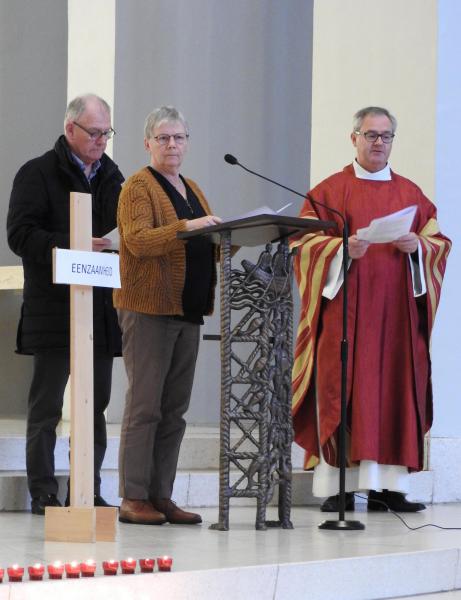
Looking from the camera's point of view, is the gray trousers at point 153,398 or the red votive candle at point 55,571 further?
→ the gray trousers at point 153,398

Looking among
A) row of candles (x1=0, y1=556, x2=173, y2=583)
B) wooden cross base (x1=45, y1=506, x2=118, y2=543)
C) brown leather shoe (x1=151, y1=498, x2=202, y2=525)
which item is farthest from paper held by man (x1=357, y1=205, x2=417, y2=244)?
row of candles (x1=0, y1=556, x2=173, y2=583)

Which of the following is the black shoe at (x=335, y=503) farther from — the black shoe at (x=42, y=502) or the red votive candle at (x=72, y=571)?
the red votive candle at (x=72, y=571)

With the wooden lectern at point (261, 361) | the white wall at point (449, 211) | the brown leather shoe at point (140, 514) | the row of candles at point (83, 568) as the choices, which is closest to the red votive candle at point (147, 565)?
the row of candles at point (83, 568)

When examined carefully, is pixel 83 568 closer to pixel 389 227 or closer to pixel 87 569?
pixel 87 569

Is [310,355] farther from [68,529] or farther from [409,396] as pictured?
[68,529]

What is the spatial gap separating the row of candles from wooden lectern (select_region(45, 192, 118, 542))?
0.54 metres

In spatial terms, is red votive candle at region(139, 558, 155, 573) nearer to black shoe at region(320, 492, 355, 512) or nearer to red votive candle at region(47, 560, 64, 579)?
red votive candle at region(47, 560, 64, 579)

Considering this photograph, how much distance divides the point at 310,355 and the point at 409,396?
18.8 inches

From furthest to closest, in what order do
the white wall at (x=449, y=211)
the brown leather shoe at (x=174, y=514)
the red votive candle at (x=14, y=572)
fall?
the white wall at (x=449, y=211) < the brown leather shoe at (x=174, y=514) < the red votive candle at (x=14, y=572)

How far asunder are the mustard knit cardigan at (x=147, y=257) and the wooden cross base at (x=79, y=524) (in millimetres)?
829

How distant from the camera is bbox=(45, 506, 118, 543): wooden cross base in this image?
390cm

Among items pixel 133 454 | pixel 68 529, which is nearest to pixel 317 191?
pixel 133 454

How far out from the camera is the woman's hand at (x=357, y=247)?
4930 millimetres

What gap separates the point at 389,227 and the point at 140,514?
1.43 m
